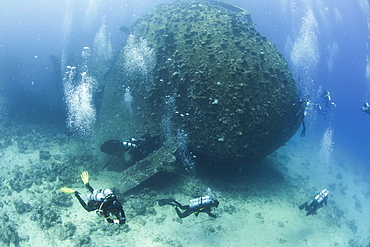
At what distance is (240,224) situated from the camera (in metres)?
9.58

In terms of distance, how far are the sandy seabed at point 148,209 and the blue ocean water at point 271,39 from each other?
597 cm

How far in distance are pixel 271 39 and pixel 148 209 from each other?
319 feet

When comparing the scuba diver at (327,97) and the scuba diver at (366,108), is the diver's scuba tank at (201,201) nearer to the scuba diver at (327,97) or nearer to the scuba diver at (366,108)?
the scuba diver at (327,97)

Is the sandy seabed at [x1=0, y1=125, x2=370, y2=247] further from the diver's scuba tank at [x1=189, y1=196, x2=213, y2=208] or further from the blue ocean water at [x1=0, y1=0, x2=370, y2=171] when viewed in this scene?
the blue ocean water at [x1=0, y1=0, x2=370, y2=171]

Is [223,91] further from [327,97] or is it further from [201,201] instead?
[327,97]

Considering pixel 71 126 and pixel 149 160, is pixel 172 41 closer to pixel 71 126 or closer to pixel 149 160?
pixel 149 160

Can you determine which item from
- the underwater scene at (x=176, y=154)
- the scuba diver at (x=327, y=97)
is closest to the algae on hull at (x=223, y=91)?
the underwater scene at (x=176, y=154)

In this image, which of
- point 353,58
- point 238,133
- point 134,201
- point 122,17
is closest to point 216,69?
point 238,133

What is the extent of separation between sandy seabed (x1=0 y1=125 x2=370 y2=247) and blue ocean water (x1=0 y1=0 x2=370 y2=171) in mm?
5971

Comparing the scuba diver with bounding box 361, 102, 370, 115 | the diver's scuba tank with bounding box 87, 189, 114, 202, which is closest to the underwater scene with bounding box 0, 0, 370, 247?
the diver's scuba tank with bounding box 87, 189, 114, 202

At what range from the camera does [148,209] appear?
9.49 metres

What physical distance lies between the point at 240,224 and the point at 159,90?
293 inches

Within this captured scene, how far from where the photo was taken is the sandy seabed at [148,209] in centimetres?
798

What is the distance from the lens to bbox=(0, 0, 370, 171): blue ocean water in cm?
2595
